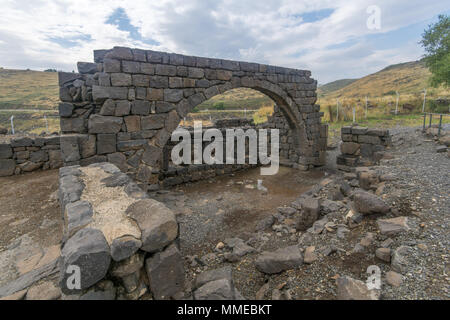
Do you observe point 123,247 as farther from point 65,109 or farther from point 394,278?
point 65,109

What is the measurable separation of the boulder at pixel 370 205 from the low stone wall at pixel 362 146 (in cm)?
479

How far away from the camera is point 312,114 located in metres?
10.8

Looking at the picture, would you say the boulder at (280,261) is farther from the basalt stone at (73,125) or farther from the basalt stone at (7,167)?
the basalt stone at (7,167)

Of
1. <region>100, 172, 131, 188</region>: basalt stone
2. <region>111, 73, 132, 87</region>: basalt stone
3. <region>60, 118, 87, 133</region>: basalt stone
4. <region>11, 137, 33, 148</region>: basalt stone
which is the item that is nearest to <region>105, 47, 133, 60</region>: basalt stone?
<region>111, 73, 132, 87</region>: basalt stone

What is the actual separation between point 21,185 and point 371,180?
909 centimetres

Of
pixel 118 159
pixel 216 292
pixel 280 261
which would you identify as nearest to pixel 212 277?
pixel 216 292

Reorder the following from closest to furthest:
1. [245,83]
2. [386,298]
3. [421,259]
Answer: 1. [386,298]
2. [421,259]
3. [245,83]

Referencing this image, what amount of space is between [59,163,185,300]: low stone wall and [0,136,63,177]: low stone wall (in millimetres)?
6614

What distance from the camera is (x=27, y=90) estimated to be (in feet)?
140

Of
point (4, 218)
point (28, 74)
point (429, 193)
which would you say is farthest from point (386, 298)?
point (28, 74)

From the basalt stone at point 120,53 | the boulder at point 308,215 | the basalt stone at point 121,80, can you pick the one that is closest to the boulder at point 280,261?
the boulder at point 308,215

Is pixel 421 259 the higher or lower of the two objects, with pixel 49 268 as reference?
higher

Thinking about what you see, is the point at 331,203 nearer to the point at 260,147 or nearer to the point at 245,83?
the point at 245,83

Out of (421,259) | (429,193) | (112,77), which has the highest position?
(112,77)
